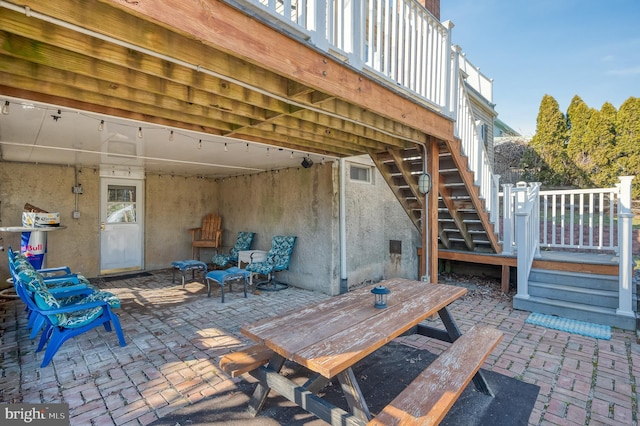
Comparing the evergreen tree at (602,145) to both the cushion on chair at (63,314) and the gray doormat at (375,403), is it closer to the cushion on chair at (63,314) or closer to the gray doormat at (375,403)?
the gray doormat at (375,403)

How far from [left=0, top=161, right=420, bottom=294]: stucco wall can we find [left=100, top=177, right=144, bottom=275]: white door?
0.13 meters

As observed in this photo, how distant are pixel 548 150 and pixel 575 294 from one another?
302 inches

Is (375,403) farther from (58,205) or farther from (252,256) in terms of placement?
(58,205)

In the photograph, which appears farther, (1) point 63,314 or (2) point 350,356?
(1) point 63,314

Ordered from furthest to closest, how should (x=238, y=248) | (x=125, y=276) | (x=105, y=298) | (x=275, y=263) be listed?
(x=238, y=248)
(x=125, y=276)
(x=275, y=263)
(x=105, y=298)

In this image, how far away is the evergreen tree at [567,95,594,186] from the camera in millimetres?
9400

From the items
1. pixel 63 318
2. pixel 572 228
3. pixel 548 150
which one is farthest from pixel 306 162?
pixel 548 150

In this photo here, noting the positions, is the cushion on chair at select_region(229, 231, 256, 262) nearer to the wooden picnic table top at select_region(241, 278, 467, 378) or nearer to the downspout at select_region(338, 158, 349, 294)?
the downspout at select_region(338, 158, 349, 294)

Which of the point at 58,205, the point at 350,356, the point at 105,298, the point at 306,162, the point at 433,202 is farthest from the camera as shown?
the point at 58,205

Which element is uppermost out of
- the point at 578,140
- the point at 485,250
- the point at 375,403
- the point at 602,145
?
the point at 578,140

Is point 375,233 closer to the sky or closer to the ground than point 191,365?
closer to the sky

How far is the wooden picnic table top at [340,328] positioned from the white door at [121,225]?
610cm

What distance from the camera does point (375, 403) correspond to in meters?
2.33

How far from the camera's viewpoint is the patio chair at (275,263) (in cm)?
560
